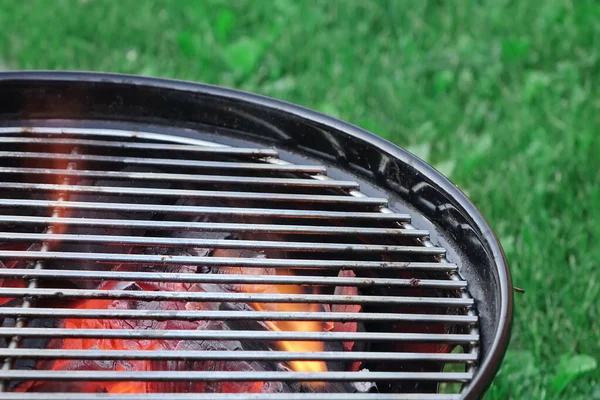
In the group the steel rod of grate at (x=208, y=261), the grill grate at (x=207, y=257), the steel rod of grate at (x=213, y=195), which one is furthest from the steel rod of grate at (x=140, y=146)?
the steel rod of grate at (x=208, y=261)

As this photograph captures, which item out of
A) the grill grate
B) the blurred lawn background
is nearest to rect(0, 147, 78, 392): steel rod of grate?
the grill grate

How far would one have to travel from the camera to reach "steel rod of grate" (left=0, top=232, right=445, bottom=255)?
1.58m

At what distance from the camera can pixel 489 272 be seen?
1535 mm

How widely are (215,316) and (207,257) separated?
176 mm

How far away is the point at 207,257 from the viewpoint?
1.58 meters

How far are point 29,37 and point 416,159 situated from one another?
2.77m

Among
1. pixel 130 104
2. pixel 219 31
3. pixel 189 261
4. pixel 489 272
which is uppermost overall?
pixel 219 31

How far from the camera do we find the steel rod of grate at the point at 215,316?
4.69 ft

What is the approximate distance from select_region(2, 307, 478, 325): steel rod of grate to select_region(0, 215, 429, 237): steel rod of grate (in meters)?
0.23

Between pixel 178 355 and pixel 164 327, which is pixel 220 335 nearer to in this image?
pixel 178 355

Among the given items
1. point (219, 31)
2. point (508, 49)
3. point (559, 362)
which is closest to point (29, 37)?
point (219, 31)

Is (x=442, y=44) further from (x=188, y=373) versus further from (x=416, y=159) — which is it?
(x=188, y=373)

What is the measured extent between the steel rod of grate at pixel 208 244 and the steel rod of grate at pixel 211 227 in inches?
1.1

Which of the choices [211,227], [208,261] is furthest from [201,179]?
[208,261]
